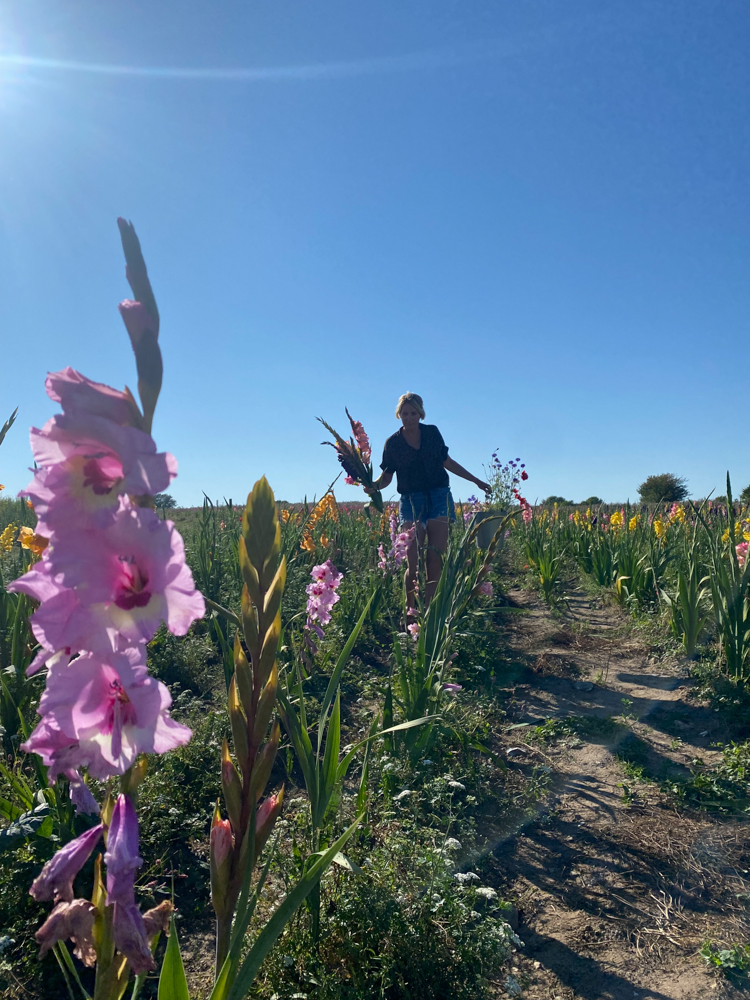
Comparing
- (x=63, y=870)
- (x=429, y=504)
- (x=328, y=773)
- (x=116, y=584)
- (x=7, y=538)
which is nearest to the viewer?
(x=116, y=584)

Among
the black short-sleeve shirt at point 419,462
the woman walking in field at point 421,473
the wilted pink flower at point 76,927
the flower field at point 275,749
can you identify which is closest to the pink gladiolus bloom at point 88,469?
the flower field at point 275,749

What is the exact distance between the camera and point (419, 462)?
573 cm

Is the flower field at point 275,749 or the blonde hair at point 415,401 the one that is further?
the blonde hair at point 415,401

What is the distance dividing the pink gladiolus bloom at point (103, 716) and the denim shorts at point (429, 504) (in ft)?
16.3

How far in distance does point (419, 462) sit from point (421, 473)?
0.11m

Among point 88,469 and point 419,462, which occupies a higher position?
point 419,462

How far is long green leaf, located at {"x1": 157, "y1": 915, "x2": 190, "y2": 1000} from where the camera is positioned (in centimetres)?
90

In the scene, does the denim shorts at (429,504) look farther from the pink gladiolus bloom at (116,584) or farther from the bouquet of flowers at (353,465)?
the pink gladiolus bloom at (116,584)

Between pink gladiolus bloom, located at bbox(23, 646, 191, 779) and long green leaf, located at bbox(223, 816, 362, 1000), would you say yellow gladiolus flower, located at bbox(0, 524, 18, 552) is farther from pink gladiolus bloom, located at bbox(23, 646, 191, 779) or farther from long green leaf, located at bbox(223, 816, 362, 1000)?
pink gladiolus bloom, located at bbox(23, 646, 191, 779)

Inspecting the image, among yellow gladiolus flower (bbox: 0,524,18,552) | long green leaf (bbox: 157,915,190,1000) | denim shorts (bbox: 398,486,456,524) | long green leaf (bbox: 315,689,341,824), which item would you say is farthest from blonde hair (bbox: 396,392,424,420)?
long green leaf (bbox: 157,915,190,1000)

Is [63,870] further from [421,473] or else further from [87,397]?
[421,473]

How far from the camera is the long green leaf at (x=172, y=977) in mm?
897

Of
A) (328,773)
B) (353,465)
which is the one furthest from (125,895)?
(353,465)

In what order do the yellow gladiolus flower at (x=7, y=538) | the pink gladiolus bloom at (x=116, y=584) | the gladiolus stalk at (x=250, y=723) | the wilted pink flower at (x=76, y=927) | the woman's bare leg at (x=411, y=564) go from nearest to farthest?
the pink gladiolus bloom at (x=116, y=584)
the wilted pink flower at (x=76, y=927)
the gladiolus stalk at (x=250, y=723)
the yellow gladiolus flower at (x=7, y=538)
the woman's bare leg at (x=411, y=564)
